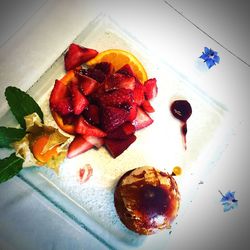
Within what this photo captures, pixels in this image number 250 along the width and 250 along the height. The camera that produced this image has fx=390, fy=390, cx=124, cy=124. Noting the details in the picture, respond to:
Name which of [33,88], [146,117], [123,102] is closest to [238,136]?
[146,117]

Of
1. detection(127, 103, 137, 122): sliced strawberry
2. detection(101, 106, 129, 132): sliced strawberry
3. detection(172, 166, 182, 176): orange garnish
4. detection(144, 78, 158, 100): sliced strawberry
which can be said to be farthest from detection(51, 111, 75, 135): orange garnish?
detection(172, 166, 182, 176): orange garnish

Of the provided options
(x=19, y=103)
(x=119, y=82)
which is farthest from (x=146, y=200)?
(x=19, y=103)

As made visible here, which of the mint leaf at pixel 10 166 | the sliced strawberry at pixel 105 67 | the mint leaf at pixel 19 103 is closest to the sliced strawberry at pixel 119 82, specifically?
the sliced strawberry at pixel 105 67

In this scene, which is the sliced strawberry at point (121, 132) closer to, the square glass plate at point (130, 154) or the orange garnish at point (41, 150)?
the square glass plate at point (130, 154)

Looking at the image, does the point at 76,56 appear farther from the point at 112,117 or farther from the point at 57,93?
the point at 112,117

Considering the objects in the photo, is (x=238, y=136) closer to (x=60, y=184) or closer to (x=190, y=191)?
(x=190, y=191)

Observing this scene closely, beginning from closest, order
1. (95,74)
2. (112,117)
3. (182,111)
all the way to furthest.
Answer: (112,117), (95,74), (182,111)
